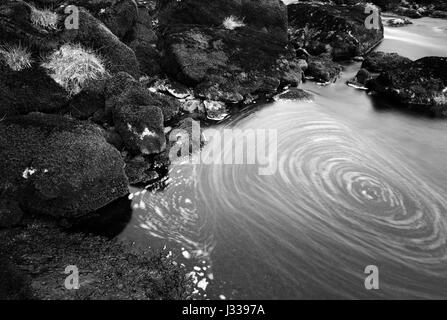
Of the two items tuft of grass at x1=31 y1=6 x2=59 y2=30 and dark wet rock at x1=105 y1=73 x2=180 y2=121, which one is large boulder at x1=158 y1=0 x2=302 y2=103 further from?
tuft of grass at x1=31 y1=6 x2=59 y2=30

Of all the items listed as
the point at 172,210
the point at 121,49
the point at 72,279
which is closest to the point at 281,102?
the point at 121,49

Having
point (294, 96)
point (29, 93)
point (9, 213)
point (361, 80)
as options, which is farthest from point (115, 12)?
point (361, 80)

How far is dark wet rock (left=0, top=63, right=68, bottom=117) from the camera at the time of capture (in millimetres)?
11406

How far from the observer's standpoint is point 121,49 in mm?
14820

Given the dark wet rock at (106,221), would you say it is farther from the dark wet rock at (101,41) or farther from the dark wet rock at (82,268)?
the dark wet rock at (101,41)

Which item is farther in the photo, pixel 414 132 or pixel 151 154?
pixel 414 132

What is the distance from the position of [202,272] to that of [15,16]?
1136 centimetres

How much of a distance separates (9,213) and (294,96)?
13369mm

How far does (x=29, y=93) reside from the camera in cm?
1183

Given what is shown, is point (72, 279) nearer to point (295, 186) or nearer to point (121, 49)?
point (295, 186)

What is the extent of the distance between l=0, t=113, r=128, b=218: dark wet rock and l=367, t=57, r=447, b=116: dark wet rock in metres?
14.8

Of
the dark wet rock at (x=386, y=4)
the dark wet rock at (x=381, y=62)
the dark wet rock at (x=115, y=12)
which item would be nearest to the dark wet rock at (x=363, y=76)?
the dark wet rock at (x=381, y=62)

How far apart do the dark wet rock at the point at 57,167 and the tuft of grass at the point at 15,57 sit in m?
2.82

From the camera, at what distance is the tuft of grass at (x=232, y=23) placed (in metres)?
21.0
